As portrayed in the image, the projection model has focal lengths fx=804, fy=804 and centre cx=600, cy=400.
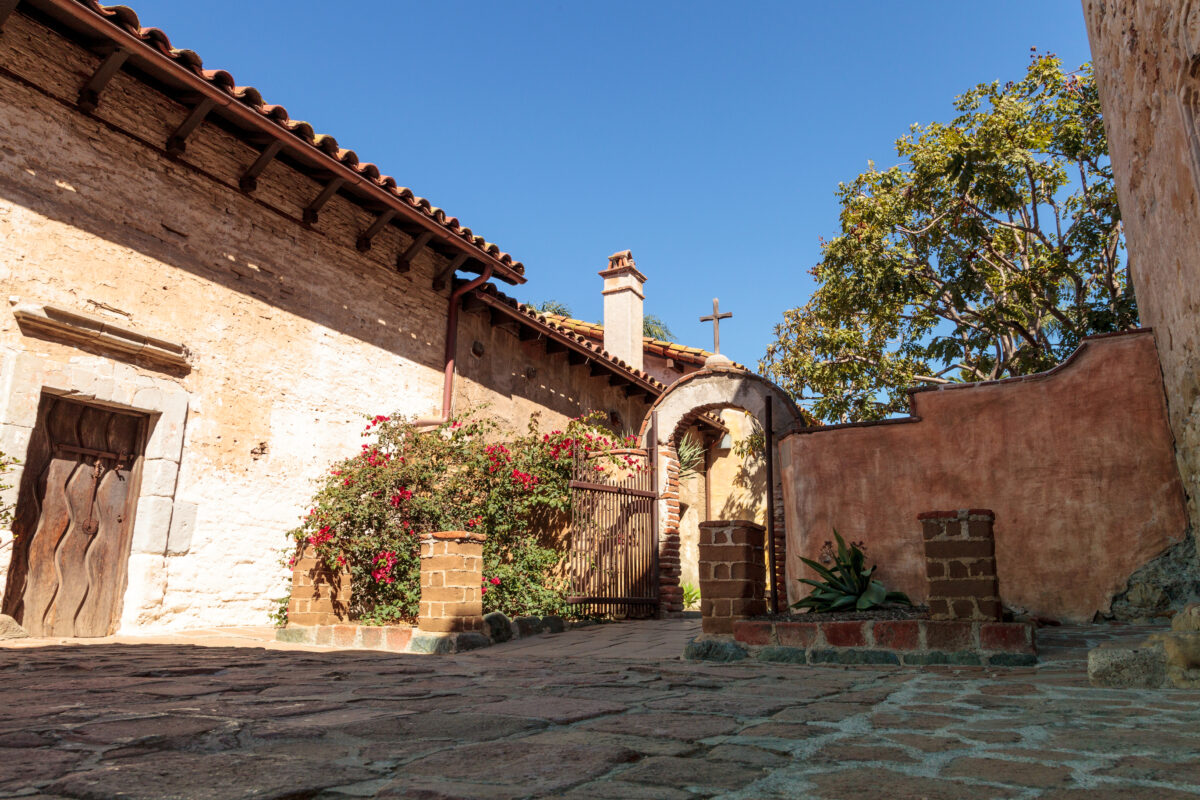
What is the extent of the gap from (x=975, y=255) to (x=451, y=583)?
9725 millimetres

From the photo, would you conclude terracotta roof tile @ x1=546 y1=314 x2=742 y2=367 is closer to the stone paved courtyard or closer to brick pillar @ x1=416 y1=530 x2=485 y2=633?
brick pillar @ x1=416 y1=530 x2=485 y2=633

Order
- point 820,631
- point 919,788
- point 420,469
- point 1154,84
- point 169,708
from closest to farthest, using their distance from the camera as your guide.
Result: point 919,788 → point 169,708 → point 820,631 → point 1154,84 → point 420,469

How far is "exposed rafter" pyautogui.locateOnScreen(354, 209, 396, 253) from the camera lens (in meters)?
9.51

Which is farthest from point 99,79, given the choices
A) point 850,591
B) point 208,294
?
point 850,591

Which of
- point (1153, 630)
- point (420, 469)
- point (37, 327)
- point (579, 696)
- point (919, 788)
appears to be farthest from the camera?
point (420, 469)

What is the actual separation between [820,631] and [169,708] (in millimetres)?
3722

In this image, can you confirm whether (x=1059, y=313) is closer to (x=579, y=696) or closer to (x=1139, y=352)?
(x=1139, y=352)

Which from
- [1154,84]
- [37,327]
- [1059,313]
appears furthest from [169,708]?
[1059,313]

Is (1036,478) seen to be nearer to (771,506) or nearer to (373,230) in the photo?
(771,506)

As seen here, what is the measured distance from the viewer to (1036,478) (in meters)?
7.29

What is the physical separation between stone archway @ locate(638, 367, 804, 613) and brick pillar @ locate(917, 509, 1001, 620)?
4452 mm

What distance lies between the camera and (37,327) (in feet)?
21.2

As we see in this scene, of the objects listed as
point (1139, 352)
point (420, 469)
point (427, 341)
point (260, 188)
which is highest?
point (260, 188)

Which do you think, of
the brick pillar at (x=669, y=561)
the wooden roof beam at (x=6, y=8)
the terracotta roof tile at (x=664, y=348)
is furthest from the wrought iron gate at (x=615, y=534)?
the terracotta roof tile at (x=664, y=348)
